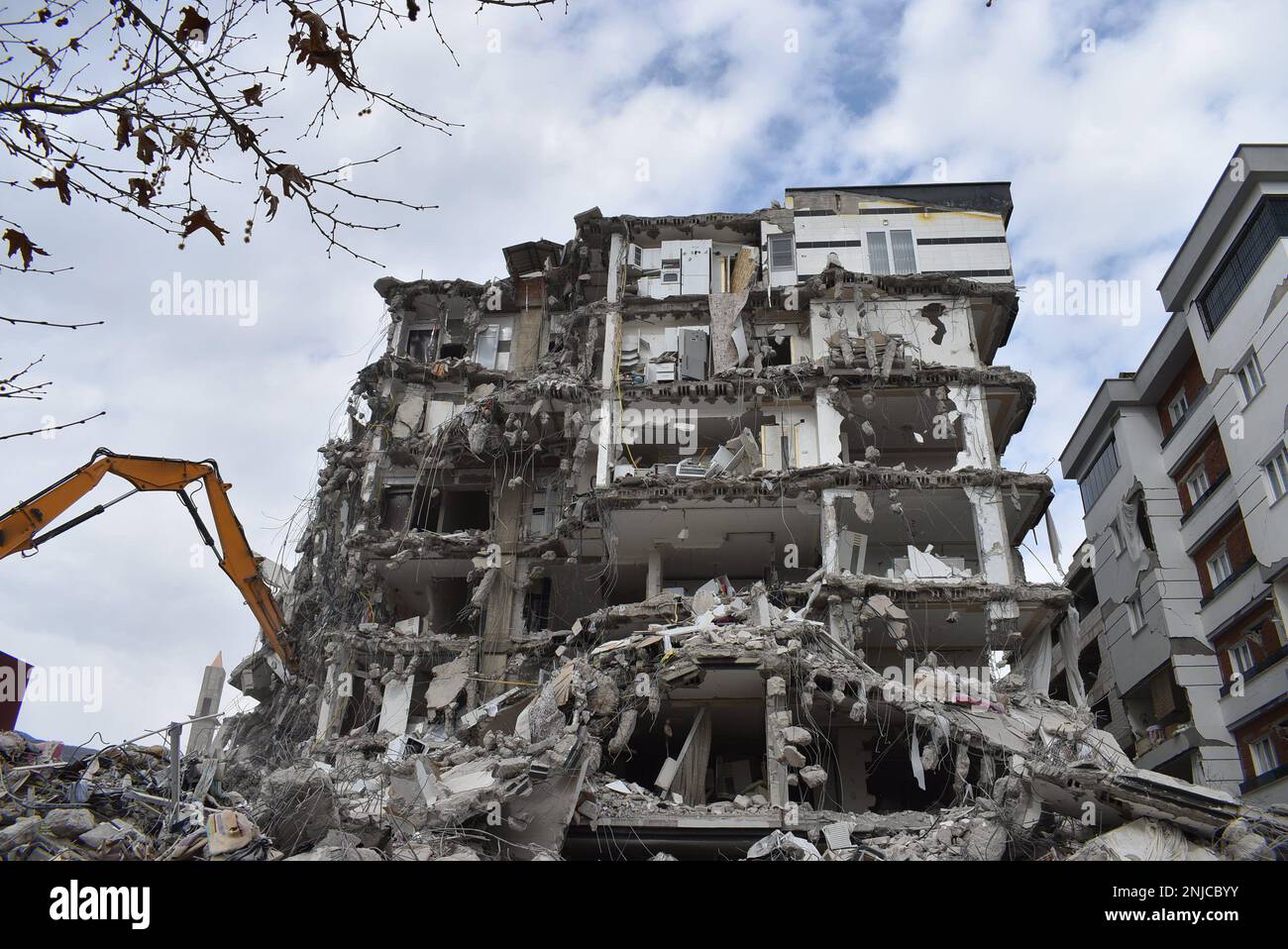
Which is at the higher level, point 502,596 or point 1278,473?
point 1278,473

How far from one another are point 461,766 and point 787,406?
53.9 ft

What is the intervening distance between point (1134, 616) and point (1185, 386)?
8.53 meters

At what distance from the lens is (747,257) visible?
3609 cm

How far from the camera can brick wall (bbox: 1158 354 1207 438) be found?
36.4 meters

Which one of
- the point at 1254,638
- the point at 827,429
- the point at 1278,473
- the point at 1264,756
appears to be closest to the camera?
the point at 1278,473

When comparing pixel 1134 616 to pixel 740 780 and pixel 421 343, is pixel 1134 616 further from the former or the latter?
pixel 421 343

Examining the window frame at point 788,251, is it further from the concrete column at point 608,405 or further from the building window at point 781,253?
the concrete column at point 608,405

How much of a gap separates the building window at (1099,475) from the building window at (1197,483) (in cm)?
364

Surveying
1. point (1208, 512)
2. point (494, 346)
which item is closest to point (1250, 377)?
point (1208, 512)

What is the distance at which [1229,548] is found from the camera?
3316 cm

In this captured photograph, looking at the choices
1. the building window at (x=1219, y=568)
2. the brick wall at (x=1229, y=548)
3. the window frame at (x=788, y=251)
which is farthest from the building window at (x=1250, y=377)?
the window frame at (x=788, y=251)

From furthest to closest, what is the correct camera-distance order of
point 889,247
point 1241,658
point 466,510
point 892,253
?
point 466,510, point 889,247, point 892,253, point 1241,658

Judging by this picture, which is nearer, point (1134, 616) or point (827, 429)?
point (827, 429)
